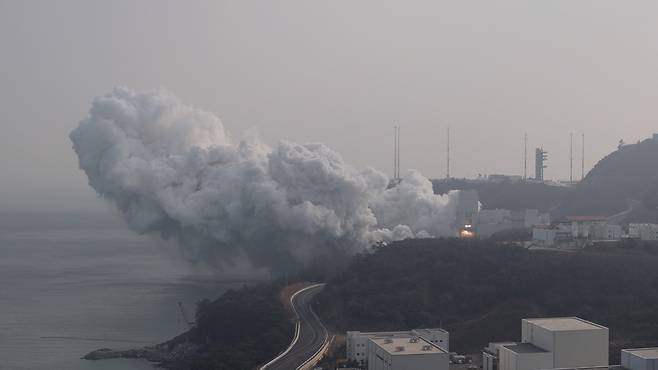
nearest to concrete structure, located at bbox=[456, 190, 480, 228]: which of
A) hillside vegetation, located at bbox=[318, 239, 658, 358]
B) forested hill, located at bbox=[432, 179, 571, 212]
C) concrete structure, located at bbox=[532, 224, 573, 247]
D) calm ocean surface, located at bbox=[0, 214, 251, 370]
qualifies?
concrete structure, located at bbox=[532, 224, 573, 247]

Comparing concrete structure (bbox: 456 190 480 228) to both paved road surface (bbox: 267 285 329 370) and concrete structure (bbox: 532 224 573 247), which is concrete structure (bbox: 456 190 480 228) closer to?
concrete structure (bbox: 532 224 573 247)

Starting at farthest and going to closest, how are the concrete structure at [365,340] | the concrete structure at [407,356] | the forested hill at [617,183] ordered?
1. the forested hill at [617,183]
2. the concrete structure at [365,340]
3. the concrete structure at [407,356]

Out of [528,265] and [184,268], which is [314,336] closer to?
[528,265]

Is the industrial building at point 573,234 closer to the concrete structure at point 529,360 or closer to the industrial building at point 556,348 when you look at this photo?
the industrial building at point 556,348

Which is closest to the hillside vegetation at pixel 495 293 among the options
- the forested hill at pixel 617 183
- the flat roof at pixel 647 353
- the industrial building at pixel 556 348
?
the industrial building at pixel 556 348

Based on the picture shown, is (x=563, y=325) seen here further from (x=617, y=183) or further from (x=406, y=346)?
(x=617, y=183)

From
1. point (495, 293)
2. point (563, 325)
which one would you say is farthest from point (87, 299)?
point (563, 325)
